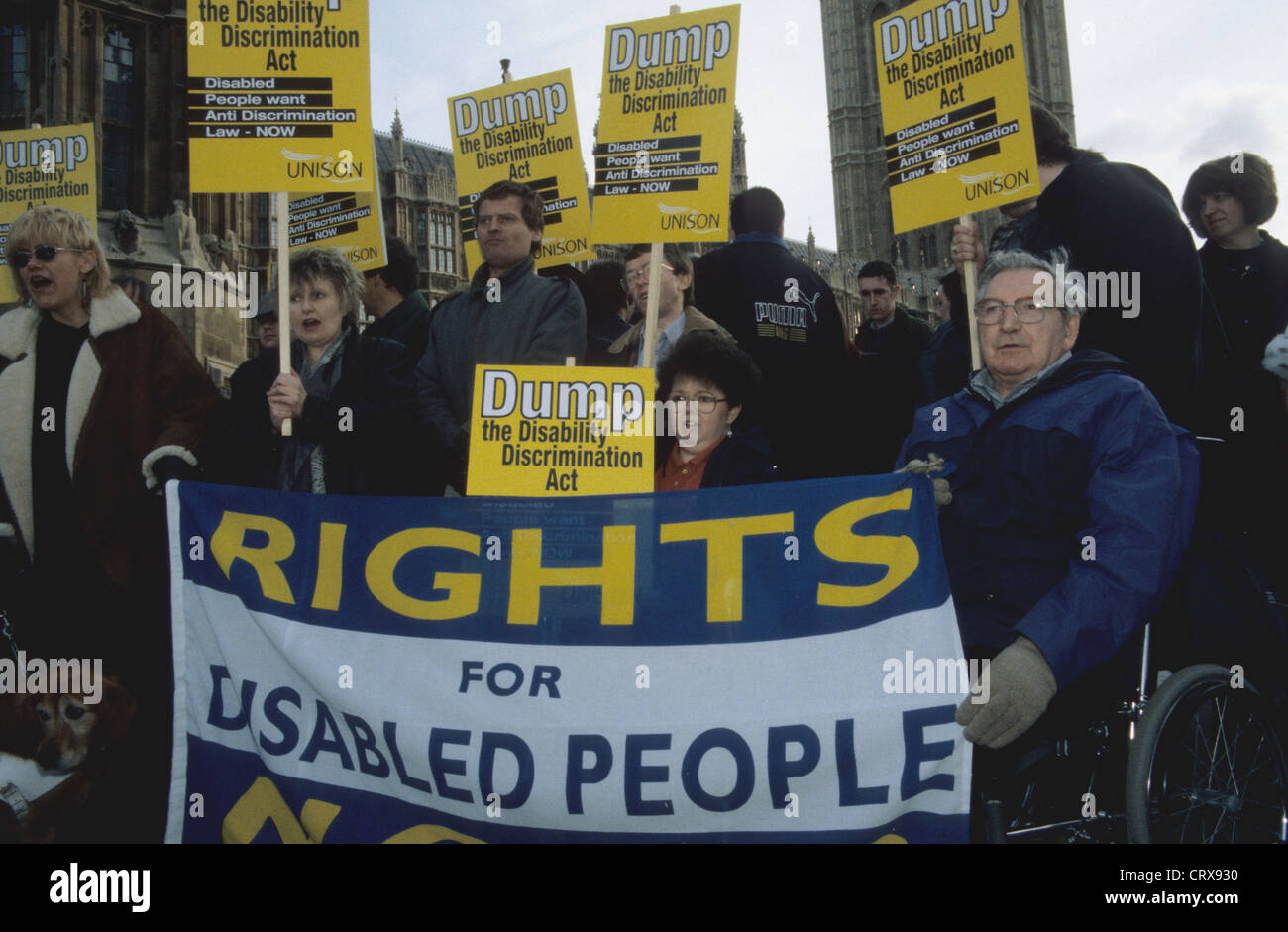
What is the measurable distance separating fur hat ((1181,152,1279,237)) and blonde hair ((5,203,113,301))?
4.66 metres

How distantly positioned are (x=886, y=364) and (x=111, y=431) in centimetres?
408

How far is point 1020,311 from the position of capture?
3.12m

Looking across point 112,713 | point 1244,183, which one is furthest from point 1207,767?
point 112,713

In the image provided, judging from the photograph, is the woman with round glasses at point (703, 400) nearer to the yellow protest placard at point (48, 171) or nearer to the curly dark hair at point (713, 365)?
the curly dark hair at point (713, 365)

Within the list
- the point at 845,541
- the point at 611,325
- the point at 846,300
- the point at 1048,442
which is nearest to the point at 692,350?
the point at 845,541

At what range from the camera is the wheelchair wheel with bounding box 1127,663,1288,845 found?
2.62 meters

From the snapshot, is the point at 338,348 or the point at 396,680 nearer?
the point at 396,680

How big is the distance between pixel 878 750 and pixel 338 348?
258cm

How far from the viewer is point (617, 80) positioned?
475 centimetres

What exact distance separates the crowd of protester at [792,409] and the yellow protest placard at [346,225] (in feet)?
1.92

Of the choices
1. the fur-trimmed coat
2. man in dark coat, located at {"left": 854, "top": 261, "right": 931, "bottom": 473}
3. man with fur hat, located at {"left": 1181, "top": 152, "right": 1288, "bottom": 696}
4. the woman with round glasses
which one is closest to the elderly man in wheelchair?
man with fur hat, located at {"left": 1181, "top": 152, "right": 1288, "bottom": 696}
